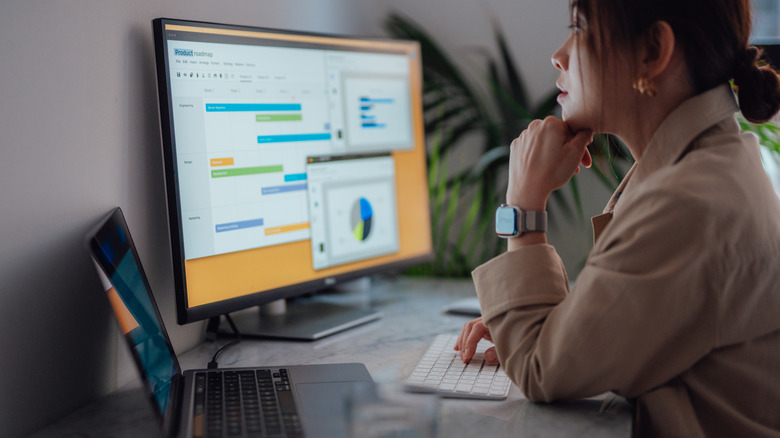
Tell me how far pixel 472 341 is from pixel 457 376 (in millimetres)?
85

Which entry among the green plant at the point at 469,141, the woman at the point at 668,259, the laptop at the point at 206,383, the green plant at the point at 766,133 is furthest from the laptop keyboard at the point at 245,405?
the green plant at the point at 766,133

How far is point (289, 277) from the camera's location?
1.25 m

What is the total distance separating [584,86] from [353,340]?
23.5 inches

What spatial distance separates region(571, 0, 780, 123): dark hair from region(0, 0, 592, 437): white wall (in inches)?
26.3

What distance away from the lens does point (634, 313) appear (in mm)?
751

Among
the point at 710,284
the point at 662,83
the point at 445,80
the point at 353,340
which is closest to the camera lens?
the point at 710,284

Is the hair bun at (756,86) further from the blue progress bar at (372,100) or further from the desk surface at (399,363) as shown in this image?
the blue progress bar at (372,100)

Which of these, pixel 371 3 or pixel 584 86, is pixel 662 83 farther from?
pixel 371 3

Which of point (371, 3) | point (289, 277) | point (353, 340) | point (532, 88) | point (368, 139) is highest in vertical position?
point (371, 3)

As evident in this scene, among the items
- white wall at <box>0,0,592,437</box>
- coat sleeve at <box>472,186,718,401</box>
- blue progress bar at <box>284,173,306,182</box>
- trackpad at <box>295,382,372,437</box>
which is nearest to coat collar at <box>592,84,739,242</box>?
coat sleeve at <box>472,186,718,401</box>

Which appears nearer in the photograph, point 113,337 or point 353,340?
point 113,337

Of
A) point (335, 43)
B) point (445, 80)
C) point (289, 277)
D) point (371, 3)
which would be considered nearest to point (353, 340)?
point (289, 277)

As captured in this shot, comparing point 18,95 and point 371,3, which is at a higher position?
point 371,3

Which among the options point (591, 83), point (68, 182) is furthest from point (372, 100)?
point (68, 182)
